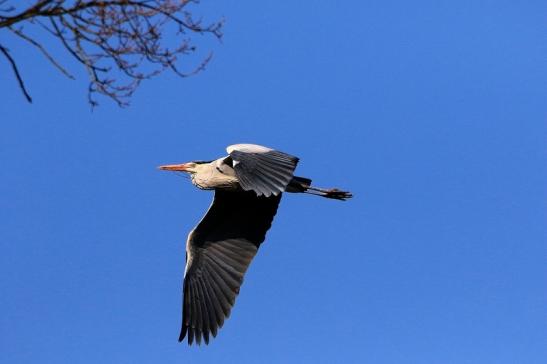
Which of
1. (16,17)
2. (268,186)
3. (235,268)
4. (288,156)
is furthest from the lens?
(235,268)

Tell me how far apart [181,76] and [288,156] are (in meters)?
2.22

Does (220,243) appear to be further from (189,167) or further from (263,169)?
(263,169)

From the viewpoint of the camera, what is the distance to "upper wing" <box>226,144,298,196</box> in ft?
22.3

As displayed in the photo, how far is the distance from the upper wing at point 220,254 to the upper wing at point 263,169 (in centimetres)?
98

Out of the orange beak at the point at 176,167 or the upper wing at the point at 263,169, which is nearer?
the upper wing at the point at 263,169

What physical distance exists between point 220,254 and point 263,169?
1692 millimetres

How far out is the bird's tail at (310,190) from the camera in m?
8.22

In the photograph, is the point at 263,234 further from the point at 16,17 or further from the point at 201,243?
the point at 16,17

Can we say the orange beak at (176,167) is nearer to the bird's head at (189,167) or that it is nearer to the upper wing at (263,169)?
the bird's head at (189,167)

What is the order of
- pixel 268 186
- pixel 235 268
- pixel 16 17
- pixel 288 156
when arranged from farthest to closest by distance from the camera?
1. pixel 235 268
2. pixel 288 156
3. pixel 268 186
4. pixel 16 17

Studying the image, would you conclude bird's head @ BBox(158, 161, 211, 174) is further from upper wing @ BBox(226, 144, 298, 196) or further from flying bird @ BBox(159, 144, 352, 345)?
upper wing @ BBox(226, 144, 298, 196)

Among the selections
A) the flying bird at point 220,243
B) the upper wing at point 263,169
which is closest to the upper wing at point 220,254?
the flying bird at point 220,243

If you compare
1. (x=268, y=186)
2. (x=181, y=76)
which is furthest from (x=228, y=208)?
(x=181, y=76)

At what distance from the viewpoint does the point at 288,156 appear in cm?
730
